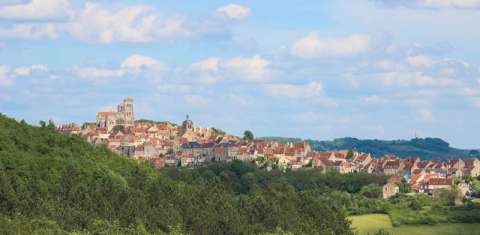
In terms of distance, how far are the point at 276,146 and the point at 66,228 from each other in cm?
10901

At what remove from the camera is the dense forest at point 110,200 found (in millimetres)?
57875

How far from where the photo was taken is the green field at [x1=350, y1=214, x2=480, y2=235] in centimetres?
9562

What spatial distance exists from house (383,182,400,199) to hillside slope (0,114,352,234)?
141 ft

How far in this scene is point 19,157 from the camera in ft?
224

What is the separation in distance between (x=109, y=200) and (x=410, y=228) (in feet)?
134

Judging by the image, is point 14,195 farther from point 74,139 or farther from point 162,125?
point 162,125

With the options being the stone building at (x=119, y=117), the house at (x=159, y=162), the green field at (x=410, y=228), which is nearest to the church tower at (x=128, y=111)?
the stone building at (x=119, y=117)

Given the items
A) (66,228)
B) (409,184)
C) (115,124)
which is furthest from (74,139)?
(115,124)

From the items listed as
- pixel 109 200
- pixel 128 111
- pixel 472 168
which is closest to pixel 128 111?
pixel 128 111

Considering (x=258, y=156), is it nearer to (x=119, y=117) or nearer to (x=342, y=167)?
(x=342, y=167)

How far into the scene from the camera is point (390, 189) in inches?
4988

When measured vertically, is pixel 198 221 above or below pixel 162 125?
below

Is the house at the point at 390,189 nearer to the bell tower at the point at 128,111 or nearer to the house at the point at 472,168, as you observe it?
the house at the point at 472,168

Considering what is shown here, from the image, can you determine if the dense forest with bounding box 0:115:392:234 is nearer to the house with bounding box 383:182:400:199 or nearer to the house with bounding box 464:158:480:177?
the house with bounding box 383:182:400:199
